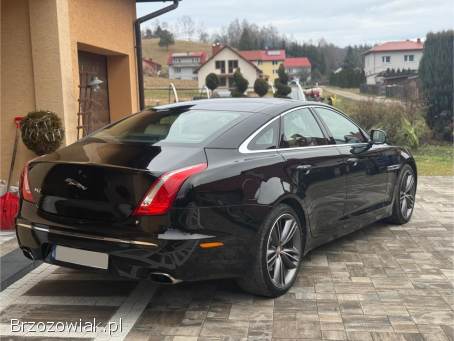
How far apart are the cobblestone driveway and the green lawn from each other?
6310 mm

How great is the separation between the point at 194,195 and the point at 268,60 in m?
97.8

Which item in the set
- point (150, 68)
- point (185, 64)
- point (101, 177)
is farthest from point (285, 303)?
point (185, 64)

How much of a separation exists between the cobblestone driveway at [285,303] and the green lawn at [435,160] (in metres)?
6.31

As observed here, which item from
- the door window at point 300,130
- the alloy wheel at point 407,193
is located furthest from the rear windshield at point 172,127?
the alloy wheel at point 407,193

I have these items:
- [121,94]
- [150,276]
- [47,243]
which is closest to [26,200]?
[47,243]

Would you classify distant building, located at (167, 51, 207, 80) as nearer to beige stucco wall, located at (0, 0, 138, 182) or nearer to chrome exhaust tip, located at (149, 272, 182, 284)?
beige stucco wall, located at (0, 0, 138, 182)

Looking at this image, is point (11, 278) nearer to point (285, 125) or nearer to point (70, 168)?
point (70, 168)

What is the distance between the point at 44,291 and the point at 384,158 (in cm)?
363

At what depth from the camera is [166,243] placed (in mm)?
3332

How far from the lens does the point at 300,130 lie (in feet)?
15.2

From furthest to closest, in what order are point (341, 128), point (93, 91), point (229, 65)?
point (229, 65)
point (93, 91)
point (341, 128)

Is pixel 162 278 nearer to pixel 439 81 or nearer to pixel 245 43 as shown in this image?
pixel 439 81

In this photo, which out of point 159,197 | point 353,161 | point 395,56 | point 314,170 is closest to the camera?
point 159,197

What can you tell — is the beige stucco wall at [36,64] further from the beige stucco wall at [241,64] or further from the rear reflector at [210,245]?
the beige stucco wall at [241,64]
